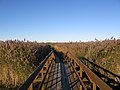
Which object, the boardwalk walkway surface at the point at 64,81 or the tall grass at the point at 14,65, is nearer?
the boardwalk walkway surface at the point at 64,81

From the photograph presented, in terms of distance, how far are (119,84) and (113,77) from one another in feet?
2.85

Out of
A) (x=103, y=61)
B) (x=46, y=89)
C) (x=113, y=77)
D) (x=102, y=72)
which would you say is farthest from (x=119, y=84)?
(x=46, y=89)

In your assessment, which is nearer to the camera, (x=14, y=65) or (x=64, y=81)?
(x=64, y=81)

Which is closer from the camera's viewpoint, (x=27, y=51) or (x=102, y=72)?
(x=102, y=72)

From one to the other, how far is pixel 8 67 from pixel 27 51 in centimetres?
217

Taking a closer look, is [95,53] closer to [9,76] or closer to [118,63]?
[118,63]

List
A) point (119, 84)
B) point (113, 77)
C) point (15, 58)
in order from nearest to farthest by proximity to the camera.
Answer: point (119, 84) < point (113, 77) < point (15, 58)

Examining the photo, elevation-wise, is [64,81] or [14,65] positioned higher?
[14,65]

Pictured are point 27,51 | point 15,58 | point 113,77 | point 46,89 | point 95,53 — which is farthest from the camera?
point 95,53

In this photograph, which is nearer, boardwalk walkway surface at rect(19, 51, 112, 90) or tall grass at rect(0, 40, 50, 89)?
boardwalk walkway surface at rect(19, 51, 112, 90)

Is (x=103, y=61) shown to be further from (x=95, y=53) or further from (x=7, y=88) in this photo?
(x=7, y=88)

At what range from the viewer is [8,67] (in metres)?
14.3

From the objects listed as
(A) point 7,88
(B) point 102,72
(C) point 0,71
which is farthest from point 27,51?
(B) point 102,72

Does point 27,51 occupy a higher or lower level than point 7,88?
higher
